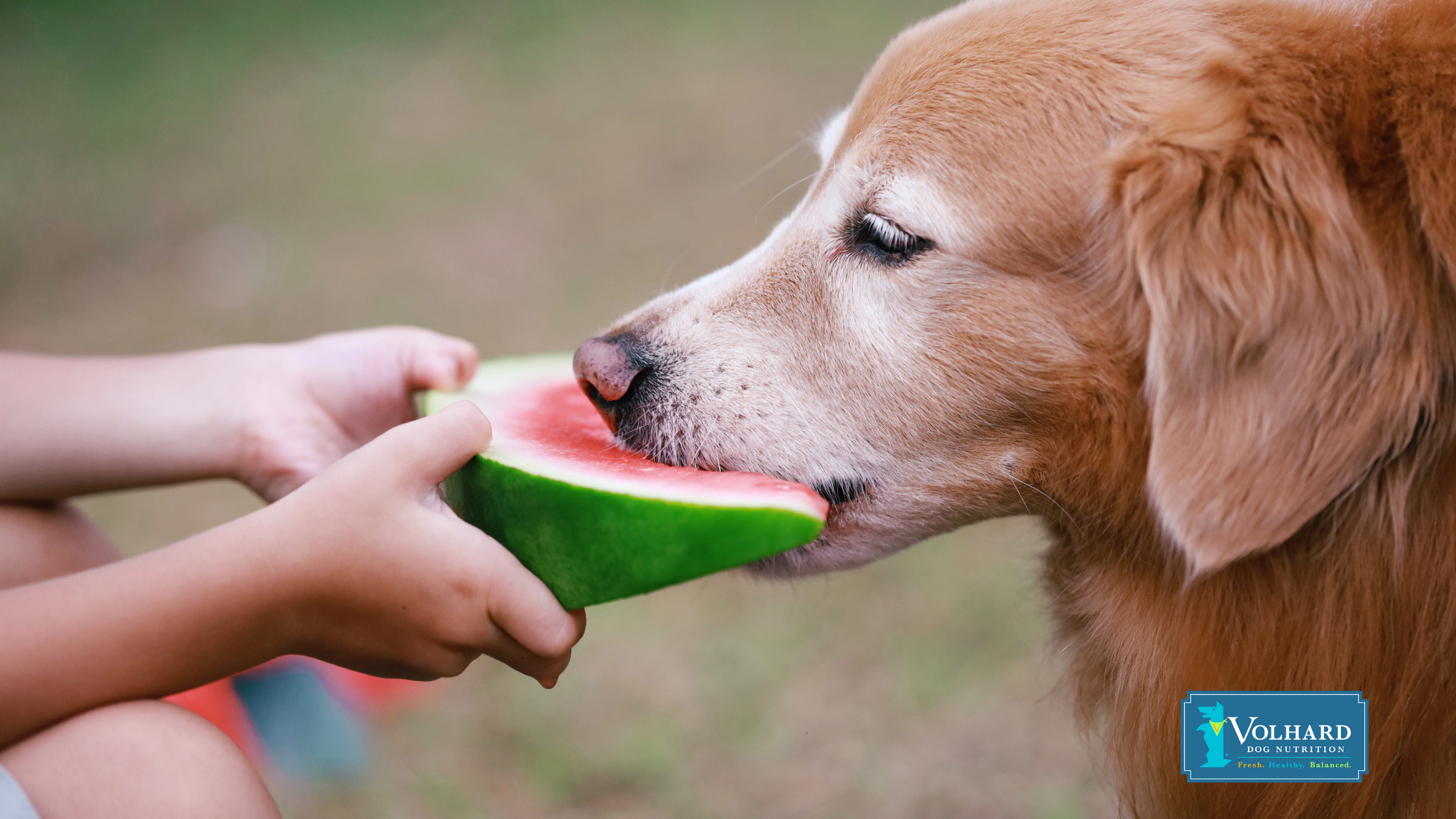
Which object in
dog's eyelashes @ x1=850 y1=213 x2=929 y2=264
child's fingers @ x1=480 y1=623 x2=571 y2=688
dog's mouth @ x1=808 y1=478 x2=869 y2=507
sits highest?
dog's eyelashes @ x1=850 y1=213 x2=929 y2=264

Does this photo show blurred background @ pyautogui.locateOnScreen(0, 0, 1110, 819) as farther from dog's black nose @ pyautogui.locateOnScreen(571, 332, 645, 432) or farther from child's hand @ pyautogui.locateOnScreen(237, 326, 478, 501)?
child's hand @ pyautogui.locateOnScreen(237, 326, 478, 501)

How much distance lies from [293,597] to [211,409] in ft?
2.54

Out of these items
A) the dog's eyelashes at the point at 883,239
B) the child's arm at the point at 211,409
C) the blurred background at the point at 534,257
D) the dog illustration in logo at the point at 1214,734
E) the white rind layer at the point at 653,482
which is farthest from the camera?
the blurred background at the point at 534,257

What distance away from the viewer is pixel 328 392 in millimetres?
2207

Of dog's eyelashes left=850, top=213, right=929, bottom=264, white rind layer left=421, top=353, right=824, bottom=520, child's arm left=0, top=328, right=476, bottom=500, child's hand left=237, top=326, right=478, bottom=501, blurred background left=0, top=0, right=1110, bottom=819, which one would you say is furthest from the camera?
blurred background left=0, top=0, right=1110, bottom=819

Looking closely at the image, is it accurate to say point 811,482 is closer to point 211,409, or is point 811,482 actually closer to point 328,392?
point 328,392

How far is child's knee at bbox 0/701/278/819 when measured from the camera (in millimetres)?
1456

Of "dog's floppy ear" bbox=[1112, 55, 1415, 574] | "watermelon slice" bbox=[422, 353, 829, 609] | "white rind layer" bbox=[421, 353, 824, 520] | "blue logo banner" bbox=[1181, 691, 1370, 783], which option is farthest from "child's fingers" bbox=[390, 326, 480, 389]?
"blue logo banner" bbox=[1181, 691, 1370, 783]

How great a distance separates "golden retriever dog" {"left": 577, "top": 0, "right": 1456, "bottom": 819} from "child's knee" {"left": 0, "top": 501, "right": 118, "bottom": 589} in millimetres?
1104

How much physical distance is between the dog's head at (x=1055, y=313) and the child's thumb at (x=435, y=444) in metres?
0.37

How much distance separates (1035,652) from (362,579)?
2510mm

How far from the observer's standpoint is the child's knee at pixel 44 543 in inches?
73.7

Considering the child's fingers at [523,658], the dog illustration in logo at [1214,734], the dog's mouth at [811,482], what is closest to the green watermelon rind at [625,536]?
the child's fingers at [523,658]

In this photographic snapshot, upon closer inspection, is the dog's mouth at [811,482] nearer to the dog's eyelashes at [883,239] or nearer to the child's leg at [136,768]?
the dog's eyelashes at [883,239]
